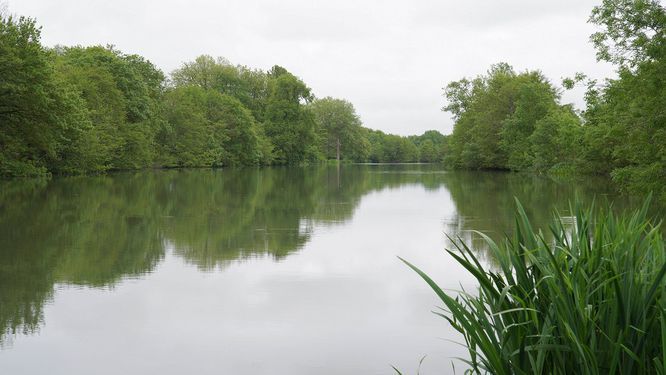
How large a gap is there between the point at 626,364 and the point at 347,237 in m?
9.42

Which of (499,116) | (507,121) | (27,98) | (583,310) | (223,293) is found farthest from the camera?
(499,116)

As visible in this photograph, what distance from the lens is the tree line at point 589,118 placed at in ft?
50.0

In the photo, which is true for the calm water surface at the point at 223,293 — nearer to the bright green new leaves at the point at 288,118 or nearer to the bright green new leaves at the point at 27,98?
the bright green new leaves at the point at 27,98

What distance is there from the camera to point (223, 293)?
24.3 feet

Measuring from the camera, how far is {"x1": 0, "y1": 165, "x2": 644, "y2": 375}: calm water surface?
17.2 feet

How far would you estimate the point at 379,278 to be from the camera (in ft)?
27.9

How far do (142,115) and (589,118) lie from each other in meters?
32.7

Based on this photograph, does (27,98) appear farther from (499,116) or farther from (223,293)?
A: (499,116)

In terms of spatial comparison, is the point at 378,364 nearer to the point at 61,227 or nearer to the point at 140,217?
the point at 61,227

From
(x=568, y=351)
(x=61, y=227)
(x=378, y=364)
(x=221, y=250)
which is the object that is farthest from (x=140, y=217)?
(x=568, y=351)

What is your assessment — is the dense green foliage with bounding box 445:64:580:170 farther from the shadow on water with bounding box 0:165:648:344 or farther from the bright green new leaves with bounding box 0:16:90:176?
the bright green new leaves with bounding box 0:16:90:176

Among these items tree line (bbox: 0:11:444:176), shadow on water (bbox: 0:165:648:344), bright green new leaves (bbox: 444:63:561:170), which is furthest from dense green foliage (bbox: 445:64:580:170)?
shadow on water (bbox: 0:165:648:344)

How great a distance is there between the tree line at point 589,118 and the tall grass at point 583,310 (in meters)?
12.1

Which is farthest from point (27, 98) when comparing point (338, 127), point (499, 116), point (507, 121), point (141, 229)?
point (338, 127)
